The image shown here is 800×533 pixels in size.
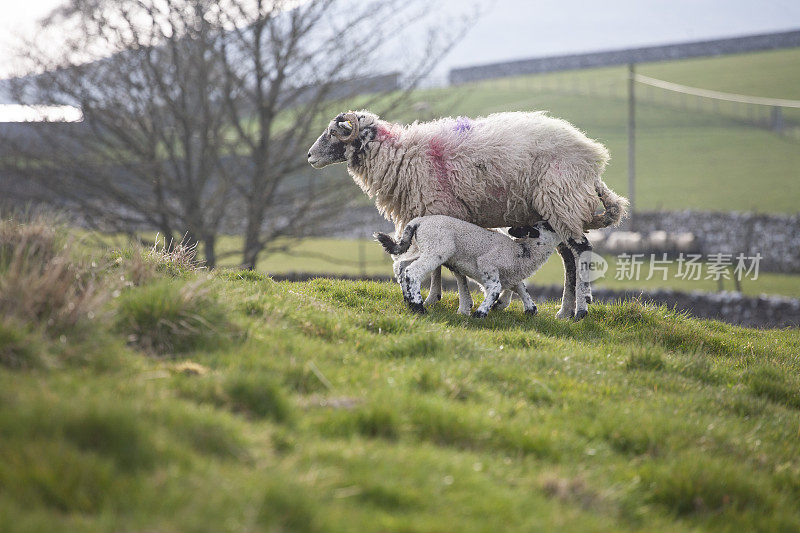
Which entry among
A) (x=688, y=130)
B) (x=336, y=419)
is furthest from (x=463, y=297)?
(x=688, y=130)

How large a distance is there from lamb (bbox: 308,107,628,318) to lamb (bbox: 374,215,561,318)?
330mm

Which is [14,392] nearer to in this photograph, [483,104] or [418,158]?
[418,158]

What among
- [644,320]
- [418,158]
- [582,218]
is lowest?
[644,320]

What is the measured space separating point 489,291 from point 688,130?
42.7 metres

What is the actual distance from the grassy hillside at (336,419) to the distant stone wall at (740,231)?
18.2 m

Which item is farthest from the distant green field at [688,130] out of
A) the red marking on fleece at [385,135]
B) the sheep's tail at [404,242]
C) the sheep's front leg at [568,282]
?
the sheep's tail at [404,242]

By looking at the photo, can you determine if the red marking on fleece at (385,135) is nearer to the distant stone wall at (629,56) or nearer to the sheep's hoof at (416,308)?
the sheep's hoof at (416,308)

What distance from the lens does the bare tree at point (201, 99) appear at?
1361 centimetres

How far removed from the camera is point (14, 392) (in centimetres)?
304

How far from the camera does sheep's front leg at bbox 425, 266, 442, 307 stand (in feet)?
23.1

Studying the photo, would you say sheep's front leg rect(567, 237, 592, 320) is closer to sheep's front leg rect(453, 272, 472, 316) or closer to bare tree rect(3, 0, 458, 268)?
sheep's front leg rect(453, 272, 472, 316)

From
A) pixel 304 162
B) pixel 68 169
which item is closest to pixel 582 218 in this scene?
pixel 304 162

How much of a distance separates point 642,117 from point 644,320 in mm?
43745

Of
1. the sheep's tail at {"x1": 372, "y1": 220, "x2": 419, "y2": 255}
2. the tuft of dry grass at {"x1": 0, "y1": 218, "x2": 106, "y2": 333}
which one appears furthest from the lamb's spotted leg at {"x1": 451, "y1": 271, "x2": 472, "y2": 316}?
the tuft of dry grass at {"x1": 0, "y1": 218, "x2": 106, "y2": 333}
